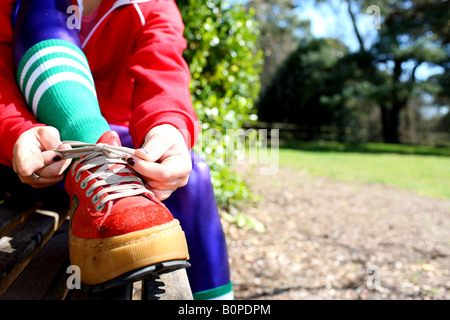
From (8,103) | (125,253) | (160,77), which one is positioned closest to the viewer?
(125,253)

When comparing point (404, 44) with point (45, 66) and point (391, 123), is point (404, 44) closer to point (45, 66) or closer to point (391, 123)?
point (391, 123)

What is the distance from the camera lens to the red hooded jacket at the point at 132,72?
1.00 meters

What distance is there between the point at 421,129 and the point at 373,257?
28.7 metres

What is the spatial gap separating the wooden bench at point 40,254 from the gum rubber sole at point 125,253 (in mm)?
130

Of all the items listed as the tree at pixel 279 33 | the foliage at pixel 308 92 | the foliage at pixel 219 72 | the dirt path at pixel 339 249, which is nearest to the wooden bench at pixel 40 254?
the dirt path at pixel 339 249

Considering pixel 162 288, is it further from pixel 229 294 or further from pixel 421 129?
pixel 421 129

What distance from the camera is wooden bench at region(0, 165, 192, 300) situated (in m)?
0.86

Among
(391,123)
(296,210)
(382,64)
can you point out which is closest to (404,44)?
(382,64)

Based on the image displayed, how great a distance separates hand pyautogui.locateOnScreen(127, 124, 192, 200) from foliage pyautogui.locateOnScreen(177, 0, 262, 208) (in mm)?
1486

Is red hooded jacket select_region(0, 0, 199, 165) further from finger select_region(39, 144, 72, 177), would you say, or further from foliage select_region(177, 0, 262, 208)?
foliage select_region(177, 0, 262, 208)

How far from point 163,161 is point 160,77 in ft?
1.16

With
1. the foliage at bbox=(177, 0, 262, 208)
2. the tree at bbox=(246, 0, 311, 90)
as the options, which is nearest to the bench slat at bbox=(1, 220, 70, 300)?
the foliage at bbox=(177, 0, 262, 208)

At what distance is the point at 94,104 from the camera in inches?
40.8

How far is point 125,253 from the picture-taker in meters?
0.70
